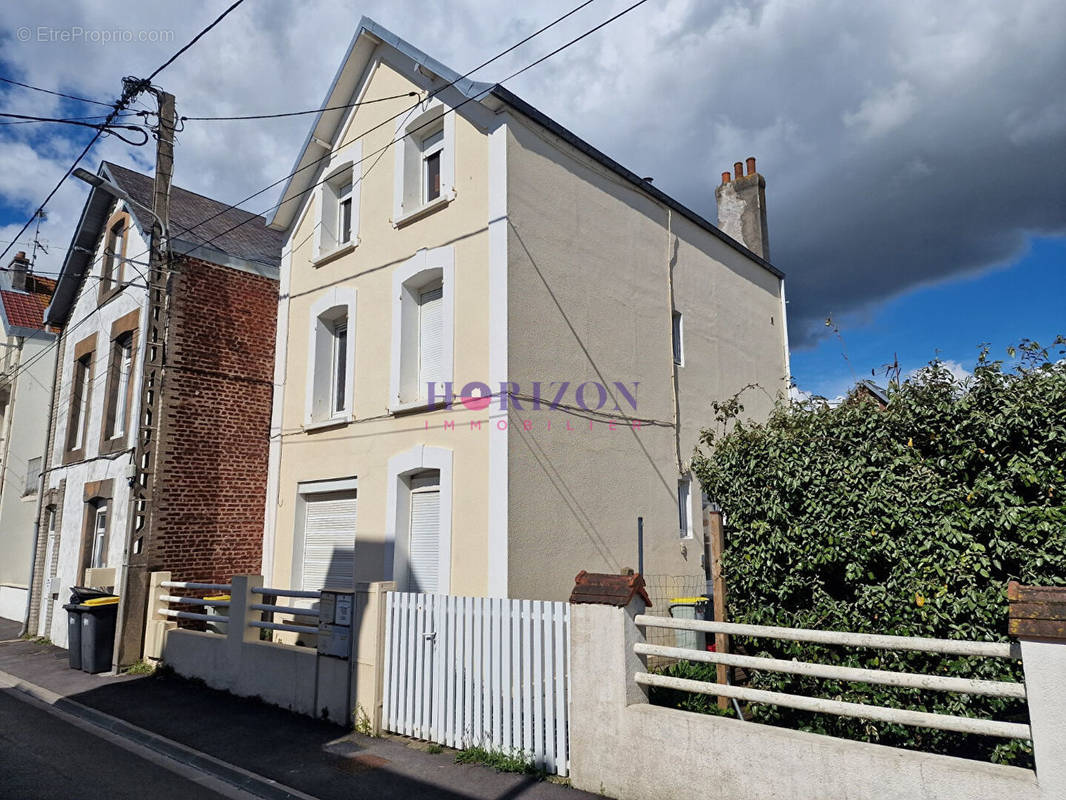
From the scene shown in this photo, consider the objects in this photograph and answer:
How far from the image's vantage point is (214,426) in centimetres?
1245

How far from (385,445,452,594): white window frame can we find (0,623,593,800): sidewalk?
228cm

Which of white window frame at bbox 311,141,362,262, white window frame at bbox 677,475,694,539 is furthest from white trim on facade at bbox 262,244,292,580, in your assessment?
white window frame at bbox 677,475,694,539

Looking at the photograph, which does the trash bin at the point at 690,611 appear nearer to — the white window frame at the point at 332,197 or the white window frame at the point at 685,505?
the white window frame at the point at 685,505

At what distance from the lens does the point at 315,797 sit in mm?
5789

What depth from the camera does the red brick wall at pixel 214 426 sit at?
38.7 ft

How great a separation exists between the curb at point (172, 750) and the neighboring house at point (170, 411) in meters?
1.57

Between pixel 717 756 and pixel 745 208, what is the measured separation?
1408cm

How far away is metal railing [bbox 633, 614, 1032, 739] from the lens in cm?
426

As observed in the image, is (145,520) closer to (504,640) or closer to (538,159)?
(504,640)

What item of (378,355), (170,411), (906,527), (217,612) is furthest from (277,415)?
(906,527)

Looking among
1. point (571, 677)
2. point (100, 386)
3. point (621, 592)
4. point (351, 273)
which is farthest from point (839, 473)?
point (100, 386)

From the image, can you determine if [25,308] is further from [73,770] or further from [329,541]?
[73,770]

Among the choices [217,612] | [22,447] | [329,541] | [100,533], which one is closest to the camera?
[329,541]

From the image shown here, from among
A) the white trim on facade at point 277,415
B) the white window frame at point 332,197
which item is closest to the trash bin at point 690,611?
the white trim on facade at point 277,415
